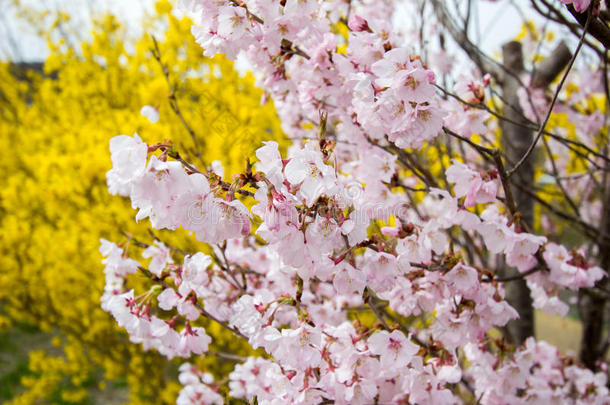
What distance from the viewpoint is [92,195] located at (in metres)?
3.82

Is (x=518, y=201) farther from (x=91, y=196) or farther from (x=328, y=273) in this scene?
(x=91, y=196)

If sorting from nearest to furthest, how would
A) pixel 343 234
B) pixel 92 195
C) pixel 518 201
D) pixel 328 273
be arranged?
pixel 343 234 → pixel 328 273 → pixel 518 201 → pixel 92 195

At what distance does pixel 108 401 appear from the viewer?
16.6 ft

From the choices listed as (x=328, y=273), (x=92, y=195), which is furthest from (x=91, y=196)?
(x=328, y=273)

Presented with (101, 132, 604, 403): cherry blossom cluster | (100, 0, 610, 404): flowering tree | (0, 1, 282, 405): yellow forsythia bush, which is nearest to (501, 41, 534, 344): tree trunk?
(100, 0, 610, 404): flowering tree

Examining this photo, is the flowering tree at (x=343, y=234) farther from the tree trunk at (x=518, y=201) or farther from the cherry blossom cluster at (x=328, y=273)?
the tree trunk at (x=518, y=201)

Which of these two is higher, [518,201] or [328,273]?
[518,201]

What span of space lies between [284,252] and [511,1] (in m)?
2.00

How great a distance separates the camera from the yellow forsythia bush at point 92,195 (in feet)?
11.6

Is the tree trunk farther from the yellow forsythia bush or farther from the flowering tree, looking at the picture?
the yellow forsythia bush

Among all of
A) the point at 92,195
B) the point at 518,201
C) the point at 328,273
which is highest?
the point at 92,195

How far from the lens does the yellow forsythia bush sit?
352 centimetres

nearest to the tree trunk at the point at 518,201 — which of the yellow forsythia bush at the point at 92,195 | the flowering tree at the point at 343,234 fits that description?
the flowering tree at the point at 343,234


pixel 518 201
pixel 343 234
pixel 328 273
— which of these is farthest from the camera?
pixel 518 201
